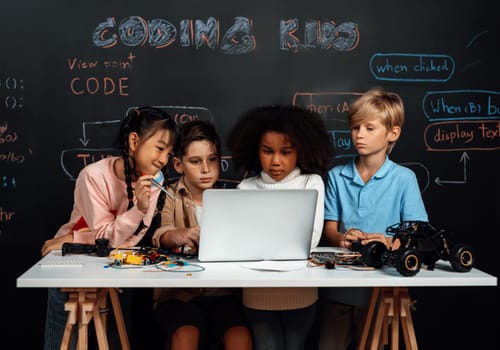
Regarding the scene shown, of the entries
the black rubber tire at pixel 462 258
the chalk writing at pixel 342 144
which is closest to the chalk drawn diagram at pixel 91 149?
the chalk writing at pixel 342 144

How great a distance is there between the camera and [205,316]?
229cm

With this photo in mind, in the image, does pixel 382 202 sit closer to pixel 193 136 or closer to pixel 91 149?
pixel 193 136

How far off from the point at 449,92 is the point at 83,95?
2094 mm

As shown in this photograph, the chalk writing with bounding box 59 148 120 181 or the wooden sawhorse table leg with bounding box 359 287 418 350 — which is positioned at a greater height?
the chalk writing with bounding box 59 148 120 181

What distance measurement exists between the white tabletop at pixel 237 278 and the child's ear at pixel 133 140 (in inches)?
28.4

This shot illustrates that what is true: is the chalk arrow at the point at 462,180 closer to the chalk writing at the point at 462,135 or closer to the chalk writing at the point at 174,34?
the chalk writing at the point at 462,135

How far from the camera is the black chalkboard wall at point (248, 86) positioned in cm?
325

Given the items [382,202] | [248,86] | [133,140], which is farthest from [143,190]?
[248,86]

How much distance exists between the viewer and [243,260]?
6.75 feet

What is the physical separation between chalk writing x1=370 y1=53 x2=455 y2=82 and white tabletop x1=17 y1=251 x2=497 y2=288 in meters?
1.69

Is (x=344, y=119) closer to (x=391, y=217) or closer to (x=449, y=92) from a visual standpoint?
(x=449, y=92)

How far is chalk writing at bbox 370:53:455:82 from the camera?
3357mm

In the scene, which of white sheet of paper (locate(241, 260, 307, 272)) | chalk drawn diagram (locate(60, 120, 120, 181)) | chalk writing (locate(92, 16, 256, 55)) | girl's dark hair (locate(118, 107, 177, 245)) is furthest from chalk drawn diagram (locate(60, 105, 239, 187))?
white sheet of paper (locate(241, 260, 307, 272))

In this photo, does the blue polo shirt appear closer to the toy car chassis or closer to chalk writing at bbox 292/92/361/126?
the toy car chassis
